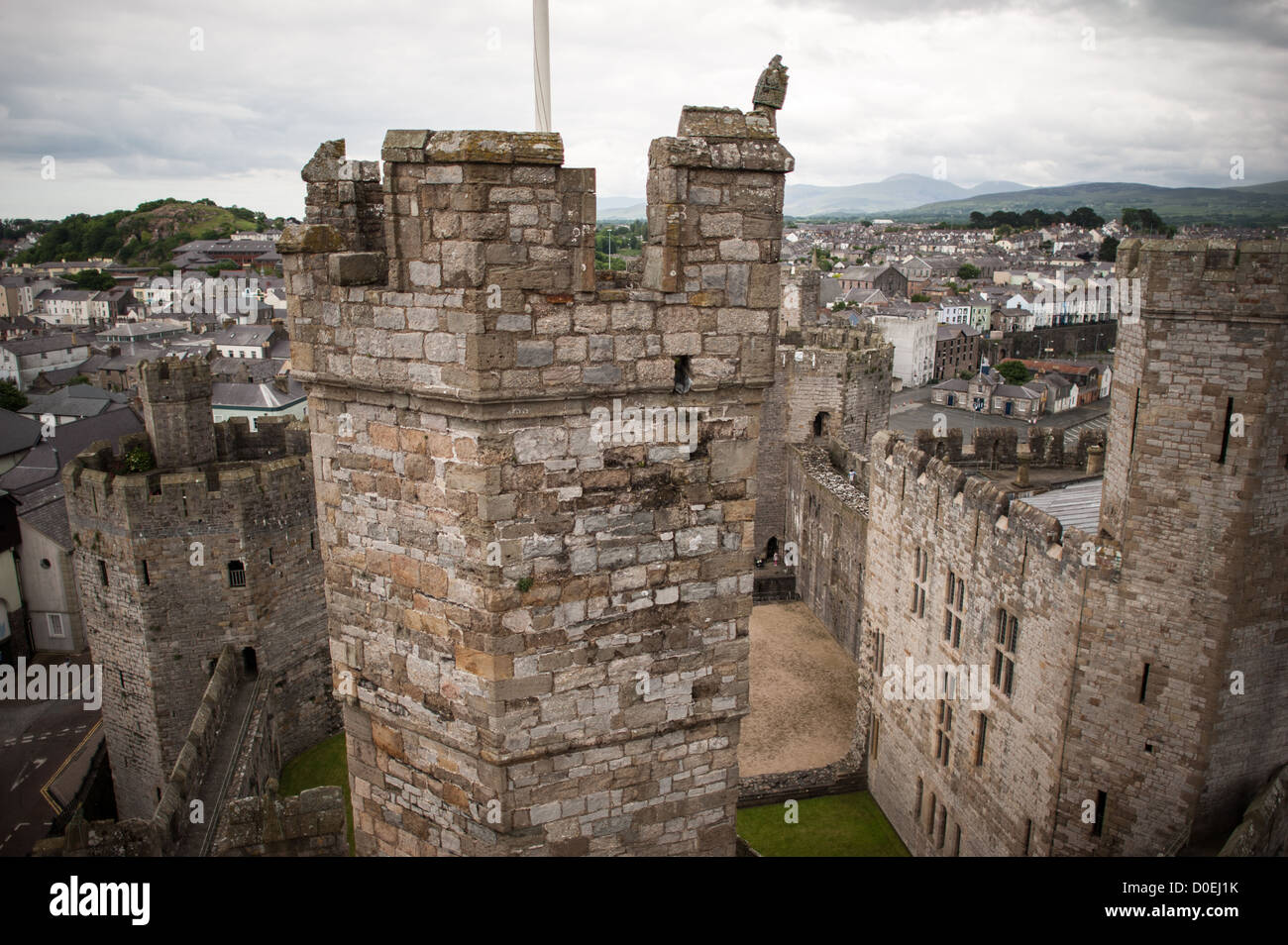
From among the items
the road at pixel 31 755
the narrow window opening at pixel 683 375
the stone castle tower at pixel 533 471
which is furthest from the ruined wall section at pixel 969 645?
the road at pixel 31 755

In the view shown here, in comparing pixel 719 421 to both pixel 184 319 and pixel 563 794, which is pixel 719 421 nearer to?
pixel 563 794

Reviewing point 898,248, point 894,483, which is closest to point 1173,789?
point 894,483

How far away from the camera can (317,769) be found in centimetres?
2253

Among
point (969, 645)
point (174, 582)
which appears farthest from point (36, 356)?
point (969, 645)

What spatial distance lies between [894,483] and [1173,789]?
25.5 feet

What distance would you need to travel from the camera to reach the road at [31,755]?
22.5 meters

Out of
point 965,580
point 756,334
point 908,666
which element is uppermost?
point 756,334

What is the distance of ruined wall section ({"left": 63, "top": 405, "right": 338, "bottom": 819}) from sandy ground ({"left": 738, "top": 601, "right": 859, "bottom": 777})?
38.0 ft

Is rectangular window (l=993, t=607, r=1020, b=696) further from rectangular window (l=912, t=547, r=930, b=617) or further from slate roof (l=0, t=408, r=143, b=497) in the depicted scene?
slate roof (l=0, t=408, r=143, b=497)

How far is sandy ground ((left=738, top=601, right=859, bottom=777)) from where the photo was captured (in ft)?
72.7

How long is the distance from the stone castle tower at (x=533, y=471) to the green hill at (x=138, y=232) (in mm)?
141550

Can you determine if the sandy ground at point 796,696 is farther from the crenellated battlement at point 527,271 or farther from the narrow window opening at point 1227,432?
the crenellated battlement at point 527,271
